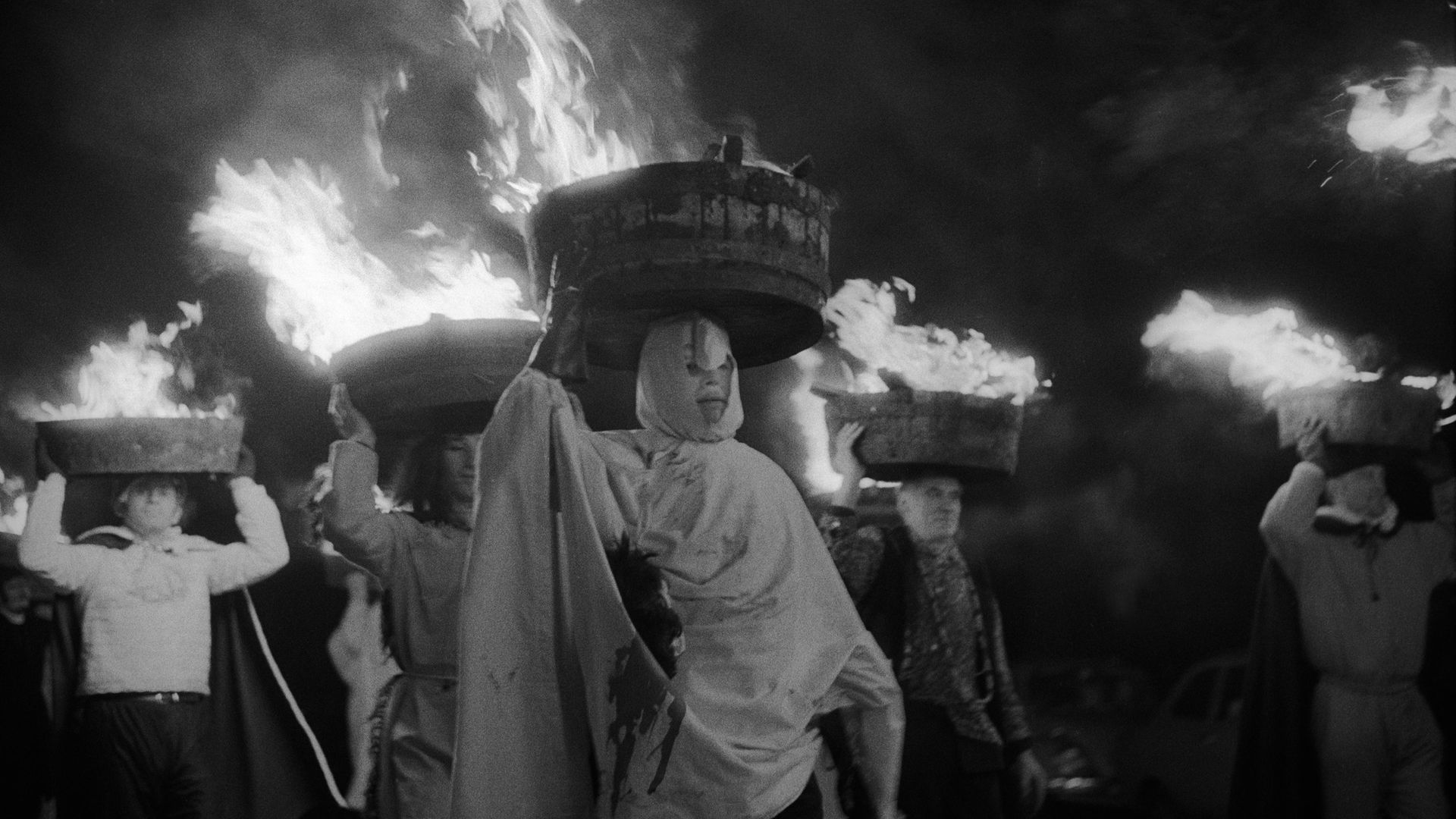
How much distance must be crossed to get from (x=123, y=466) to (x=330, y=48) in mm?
4235

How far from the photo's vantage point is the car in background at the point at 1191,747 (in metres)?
9.12

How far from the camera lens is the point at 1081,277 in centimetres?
1305

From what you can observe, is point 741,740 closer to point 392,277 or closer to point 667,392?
point 667,392

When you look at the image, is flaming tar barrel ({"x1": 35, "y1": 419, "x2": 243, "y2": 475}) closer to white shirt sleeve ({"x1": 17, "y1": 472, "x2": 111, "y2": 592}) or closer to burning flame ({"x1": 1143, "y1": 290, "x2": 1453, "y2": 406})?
white shirt sleeve ({"x1": 17, "y1": 472, "x2": 111, "y2": 592})

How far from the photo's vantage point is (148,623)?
21.7 ft

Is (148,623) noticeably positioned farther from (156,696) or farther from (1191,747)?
(1191,747)

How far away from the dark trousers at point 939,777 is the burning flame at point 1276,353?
9.58ft

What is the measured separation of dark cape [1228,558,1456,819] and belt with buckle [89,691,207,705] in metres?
5.86

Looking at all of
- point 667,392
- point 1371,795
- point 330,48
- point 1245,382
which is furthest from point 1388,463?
point 330,48

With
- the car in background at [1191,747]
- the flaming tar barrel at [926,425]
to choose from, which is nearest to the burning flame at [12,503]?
the flaming tar barrel at [926,425]

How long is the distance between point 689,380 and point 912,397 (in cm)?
199

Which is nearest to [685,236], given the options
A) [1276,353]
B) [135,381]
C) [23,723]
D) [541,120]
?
[541,120]

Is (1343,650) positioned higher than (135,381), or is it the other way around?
(135,381)

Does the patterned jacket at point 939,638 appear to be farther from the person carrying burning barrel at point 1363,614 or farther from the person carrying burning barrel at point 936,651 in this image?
the person carrying burning barrel at point 1363,614
